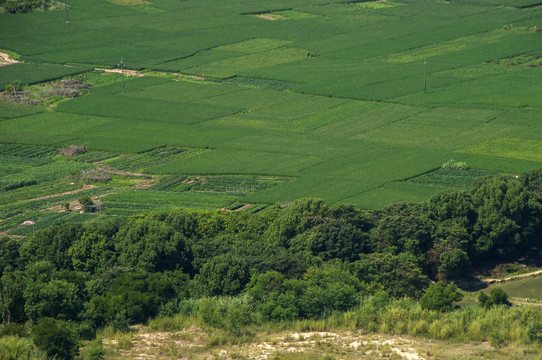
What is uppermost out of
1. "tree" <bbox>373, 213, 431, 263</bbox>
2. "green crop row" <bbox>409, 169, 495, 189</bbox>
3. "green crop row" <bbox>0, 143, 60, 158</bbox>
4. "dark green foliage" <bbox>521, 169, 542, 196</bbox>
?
"dark green foliage" <bbox>521, 169, 542, 196</bbox>

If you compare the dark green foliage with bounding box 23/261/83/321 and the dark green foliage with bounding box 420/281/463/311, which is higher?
the dark green foliage with bounding box 23/261/83/321

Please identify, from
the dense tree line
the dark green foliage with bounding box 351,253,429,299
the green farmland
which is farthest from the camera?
the green farmland

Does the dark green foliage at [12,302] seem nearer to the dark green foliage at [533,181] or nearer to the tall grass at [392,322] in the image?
the tall grass at [392,322]

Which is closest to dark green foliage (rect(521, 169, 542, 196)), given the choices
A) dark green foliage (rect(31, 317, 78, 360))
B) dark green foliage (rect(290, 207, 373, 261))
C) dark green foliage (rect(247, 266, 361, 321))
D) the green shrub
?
dark green foliage (rect(290, 207, 373, 261))

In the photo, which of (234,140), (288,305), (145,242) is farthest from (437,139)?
(288,305)

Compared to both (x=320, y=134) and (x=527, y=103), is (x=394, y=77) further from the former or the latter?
(x=320, y=134)

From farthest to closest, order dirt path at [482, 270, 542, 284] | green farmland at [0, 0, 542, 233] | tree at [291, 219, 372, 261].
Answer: green farmland at [0, 0, 542, 233] → dirt path at [482, 270, 542, 284] → tree at [291, 219, 372, 261]

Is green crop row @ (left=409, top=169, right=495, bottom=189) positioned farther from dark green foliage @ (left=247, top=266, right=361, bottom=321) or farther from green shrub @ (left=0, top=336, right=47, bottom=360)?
green shrub @ (left=0, top=336, right=47, bottom=360)

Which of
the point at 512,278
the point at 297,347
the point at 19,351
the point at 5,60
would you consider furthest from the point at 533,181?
the point at 5,60
